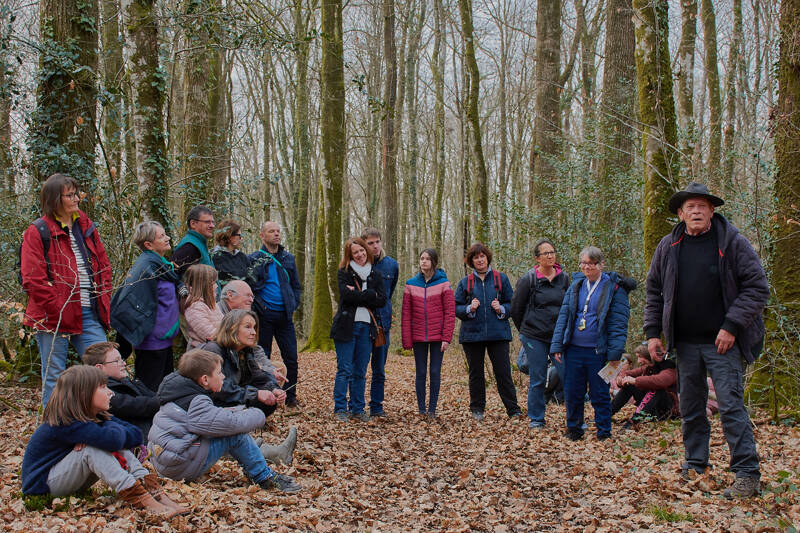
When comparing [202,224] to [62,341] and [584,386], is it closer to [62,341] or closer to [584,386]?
[62,341]

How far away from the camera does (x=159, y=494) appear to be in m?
3.91

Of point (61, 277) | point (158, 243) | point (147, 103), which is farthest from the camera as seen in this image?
point (147, 103)

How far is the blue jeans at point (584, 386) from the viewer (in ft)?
21.6

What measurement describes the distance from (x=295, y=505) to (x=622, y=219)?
7.83 m

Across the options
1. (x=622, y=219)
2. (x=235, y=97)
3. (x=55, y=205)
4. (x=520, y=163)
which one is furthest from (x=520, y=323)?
(x=235, y=97)

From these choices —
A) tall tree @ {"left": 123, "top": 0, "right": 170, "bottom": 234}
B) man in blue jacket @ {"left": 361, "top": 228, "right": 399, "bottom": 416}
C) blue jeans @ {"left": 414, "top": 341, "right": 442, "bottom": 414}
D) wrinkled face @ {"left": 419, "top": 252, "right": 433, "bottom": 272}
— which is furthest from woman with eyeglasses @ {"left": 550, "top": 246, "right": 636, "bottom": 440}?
tall tree @ {"left": 123, "top": 0, "right": 170, "bottom": 234}

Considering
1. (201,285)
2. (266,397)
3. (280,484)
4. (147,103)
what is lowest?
(280,484)

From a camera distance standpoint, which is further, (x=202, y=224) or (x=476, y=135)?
(x=476, y=135)

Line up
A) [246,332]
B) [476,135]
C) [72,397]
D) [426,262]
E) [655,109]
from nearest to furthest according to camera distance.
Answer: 1. [72,397]
2. [246,332]
3. [426,262]
4. [655,109]
5. [476,135]

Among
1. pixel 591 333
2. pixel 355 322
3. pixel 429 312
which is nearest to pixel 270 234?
pixel 355 322

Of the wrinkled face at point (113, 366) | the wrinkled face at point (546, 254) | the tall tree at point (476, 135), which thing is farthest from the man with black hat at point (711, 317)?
the tall tree at point (476, 135)

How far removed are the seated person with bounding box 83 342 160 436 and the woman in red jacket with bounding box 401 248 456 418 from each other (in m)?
3.76

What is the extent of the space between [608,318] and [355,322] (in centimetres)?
292

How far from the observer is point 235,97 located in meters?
30.4
